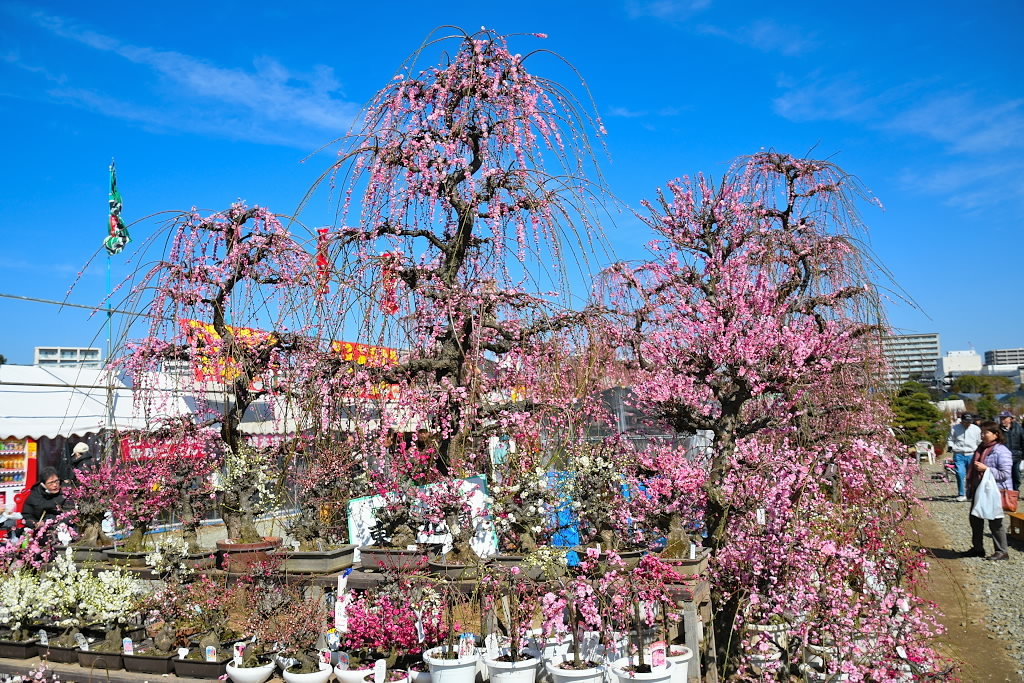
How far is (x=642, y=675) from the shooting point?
3264 mm

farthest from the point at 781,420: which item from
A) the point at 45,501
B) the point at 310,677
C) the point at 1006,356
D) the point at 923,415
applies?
the point at 1006,356

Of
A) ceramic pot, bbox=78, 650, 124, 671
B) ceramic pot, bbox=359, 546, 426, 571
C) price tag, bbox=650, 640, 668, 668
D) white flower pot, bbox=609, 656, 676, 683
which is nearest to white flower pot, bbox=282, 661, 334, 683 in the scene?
ceramic pot, bbox=359, 546, 426, 571

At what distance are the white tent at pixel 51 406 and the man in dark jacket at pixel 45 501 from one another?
1438 mm

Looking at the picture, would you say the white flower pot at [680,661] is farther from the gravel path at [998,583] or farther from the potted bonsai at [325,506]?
the potted bonsai at [325,506]

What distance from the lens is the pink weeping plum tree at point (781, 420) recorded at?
12.0 feet

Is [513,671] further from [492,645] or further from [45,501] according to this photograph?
[45,501]

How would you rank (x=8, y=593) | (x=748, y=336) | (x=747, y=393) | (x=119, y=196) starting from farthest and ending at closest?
(x=119, y=196)
(x=748, y=336)
(x=747, y=393)
(x=8, y=593)

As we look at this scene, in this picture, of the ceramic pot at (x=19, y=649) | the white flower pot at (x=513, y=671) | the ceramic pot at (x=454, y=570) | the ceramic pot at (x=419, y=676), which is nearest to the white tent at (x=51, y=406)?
the ceramic pot at (x=19, y=649)

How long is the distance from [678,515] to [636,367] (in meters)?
2.32

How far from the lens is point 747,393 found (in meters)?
6.69

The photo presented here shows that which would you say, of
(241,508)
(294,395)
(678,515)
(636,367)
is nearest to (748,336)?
(636,367)

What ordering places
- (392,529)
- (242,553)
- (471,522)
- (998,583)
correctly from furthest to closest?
(998,583), (242,553), (392,529), (471,522)

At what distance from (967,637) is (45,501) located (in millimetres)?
7657

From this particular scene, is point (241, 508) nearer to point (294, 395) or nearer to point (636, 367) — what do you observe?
point (294, 395)
